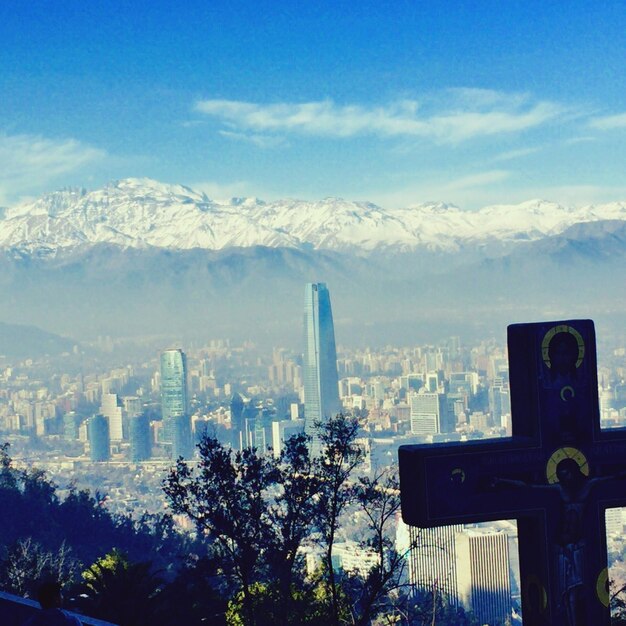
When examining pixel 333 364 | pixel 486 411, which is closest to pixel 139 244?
pixel 333 364

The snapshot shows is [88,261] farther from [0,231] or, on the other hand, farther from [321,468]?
[321,468]

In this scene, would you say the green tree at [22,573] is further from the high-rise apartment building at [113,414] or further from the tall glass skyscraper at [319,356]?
the high-rise apartment building at [113,414]

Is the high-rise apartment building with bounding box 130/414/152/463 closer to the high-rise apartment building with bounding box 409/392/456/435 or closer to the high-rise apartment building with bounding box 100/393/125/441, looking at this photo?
the high-rise apartment building with bounding box 100/393/125/441

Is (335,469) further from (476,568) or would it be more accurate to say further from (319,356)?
(319,356)

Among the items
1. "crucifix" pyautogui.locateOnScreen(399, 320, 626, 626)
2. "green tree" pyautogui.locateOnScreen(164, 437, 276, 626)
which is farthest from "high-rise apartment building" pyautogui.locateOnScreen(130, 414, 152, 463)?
"crucifix" pyautogui.locateOnScreen(399, 320, 626, 626)

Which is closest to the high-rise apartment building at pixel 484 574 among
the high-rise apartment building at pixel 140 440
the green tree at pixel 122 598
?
the green tree at pixel 122 598

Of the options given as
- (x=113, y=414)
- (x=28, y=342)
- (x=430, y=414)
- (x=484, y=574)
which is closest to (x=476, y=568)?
(x=484, y=574)
